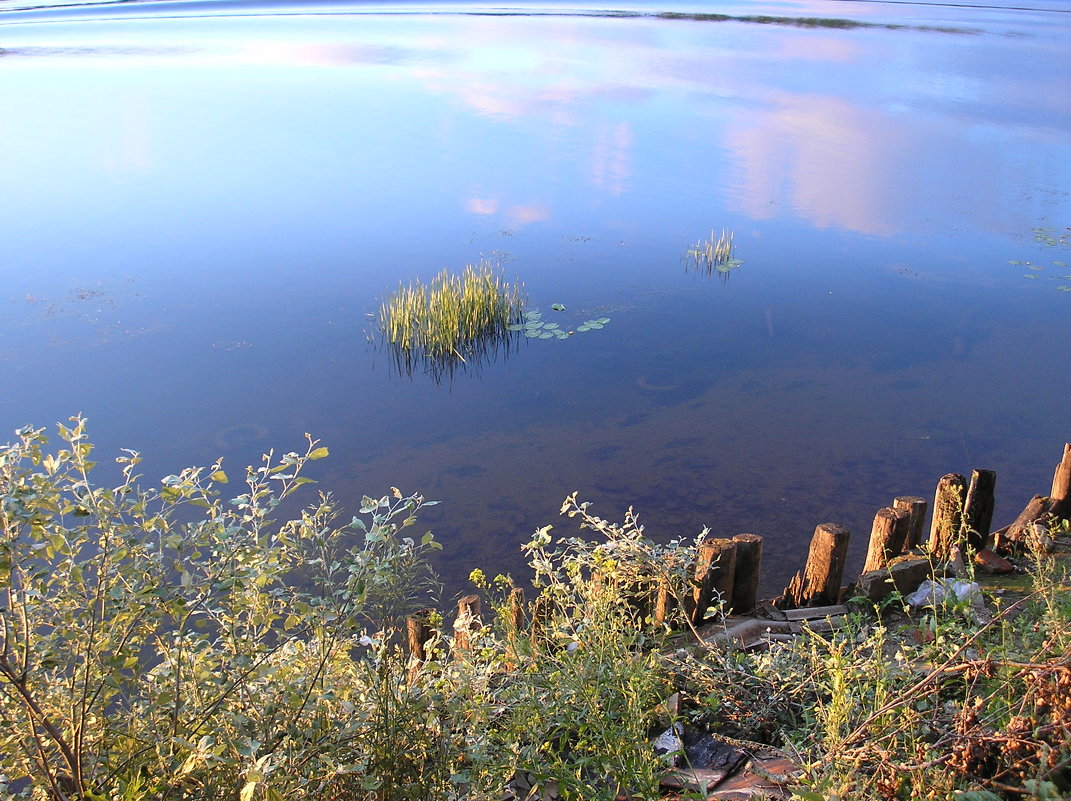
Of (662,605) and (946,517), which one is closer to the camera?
(662,605)

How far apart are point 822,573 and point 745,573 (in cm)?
41

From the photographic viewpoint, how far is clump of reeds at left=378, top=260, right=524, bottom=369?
8281 mm

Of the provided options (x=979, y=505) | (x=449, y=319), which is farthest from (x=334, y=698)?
(x=449, y=319)

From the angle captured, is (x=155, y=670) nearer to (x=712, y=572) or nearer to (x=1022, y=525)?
(x=712, y=572)

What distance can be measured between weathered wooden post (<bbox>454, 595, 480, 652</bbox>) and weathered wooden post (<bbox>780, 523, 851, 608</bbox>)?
156 cm

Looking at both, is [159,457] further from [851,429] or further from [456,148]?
[456,148]

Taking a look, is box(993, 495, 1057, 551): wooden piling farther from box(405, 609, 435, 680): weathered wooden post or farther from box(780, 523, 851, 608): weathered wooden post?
box(405, 609, 435, 680): weathered wooden post

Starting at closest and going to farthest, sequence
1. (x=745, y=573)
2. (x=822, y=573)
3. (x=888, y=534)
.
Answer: (x=745, y=573), (x=822, y=573), (x=888, y=534)

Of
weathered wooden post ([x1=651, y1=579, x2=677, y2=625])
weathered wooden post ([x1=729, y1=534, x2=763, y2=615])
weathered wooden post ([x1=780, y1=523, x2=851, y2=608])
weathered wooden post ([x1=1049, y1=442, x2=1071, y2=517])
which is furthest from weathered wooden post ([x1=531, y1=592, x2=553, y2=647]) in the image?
weathered wooden post ([x1=1049, y1=442, x2=1071, y2=517])

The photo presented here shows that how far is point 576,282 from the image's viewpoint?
9766mm

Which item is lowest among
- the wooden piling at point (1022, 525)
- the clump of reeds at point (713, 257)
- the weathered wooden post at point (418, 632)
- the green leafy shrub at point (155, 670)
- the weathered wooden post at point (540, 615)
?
the weathered wooden post at point (418, 632)

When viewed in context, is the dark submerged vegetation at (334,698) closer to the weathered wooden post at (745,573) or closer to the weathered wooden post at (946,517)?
the weathered wooden post at (745,573)

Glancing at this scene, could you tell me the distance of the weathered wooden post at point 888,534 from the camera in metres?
4.35

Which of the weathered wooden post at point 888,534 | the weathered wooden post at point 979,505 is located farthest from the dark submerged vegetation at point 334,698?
the weathered wooden post at point 979,505
